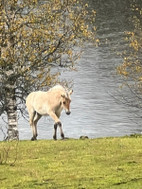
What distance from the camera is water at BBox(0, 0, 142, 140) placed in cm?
7106

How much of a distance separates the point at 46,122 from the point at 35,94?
50.4 metres

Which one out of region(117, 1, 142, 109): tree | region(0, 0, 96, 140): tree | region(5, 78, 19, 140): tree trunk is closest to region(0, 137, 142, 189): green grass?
region(5, 78, 19, 140): tree trunk

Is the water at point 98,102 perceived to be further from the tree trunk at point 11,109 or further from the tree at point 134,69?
the tree trunk at point 11,109

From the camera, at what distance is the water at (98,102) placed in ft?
233

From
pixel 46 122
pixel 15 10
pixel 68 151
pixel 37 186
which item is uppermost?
pixel 15 10

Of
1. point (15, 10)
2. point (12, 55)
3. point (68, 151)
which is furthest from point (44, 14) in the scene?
point (68, 151)

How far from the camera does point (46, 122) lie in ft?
251

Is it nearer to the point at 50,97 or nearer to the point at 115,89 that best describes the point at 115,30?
the point at 115,89

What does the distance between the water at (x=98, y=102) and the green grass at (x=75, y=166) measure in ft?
121

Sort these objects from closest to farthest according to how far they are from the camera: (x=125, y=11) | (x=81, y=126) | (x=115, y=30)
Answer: (x=81, y=126), (x=115, y=30), (x=125, y=11)

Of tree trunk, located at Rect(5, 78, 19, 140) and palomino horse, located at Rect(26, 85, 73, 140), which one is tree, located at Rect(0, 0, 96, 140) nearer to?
tree trunk, located at Rect(5, 78, 19, 140)

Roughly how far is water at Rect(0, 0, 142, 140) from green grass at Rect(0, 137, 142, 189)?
36.9m

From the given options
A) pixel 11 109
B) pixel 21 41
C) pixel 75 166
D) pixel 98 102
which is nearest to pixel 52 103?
pixel 75 166

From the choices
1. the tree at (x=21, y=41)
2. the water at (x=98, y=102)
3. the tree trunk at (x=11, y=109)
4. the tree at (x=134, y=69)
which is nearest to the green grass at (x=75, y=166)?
the tree trunk at (x=11, y=109)
